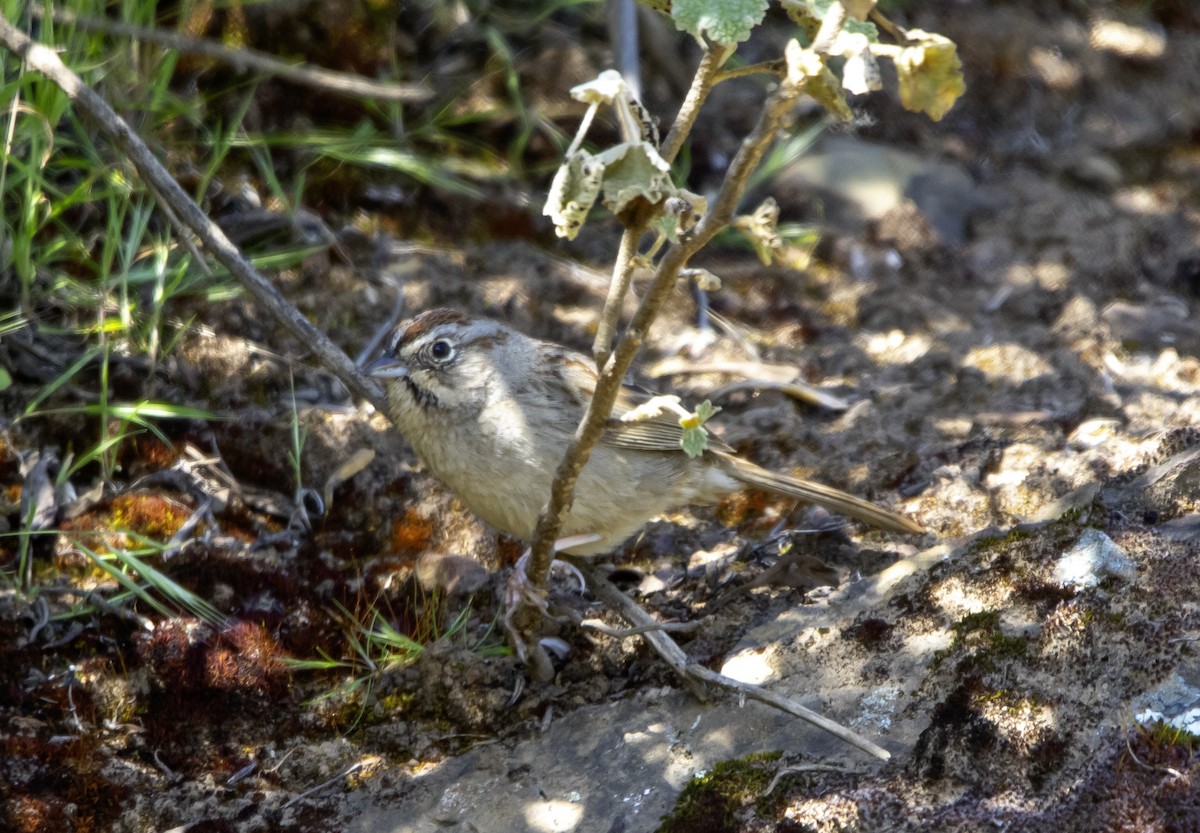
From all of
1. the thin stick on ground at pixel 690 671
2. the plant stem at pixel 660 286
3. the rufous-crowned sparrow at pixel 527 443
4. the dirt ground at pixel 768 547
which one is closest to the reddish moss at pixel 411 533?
the dirt ground at pixel 768 547

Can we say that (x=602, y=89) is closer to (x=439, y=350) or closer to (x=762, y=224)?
(x=762, y=224)

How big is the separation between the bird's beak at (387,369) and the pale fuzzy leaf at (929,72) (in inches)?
A: 85.6

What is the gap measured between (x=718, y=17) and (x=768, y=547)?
2411mm

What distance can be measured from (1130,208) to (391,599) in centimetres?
444

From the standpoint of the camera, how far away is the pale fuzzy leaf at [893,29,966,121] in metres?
2.28

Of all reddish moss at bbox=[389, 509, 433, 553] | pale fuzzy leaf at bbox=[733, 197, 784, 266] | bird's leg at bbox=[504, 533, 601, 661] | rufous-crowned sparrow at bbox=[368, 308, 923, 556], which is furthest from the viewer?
reddish moss at bbox=[389, 509, 433, 553]

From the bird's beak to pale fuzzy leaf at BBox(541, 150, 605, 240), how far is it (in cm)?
186

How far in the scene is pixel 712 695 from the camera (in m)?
3.42

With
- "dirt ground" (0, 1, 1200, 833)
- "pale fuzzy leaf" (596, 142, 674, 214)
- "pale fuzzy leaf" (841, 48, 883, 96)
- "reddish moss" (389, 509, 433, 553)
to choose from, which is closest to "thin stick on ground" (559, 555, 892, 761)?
"dirt ground" (0, 1, 1200, 833)

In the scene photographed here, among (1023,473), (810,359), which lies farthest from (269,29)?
(1023,473)

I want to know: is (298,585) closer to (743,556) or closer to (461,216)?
(743,556)

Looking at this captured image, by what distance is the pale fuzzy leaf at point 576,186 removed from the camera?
2283 mm

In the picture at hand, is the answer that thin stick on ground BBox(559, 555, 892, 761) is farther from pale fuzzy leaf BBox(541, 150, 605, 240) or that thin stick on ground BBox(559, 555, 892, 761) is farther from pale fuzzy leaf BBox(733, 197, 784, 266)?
pale fuzzy leaf BBox(541, 150, 605, 240)

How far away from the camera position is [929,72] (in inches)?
91.4
